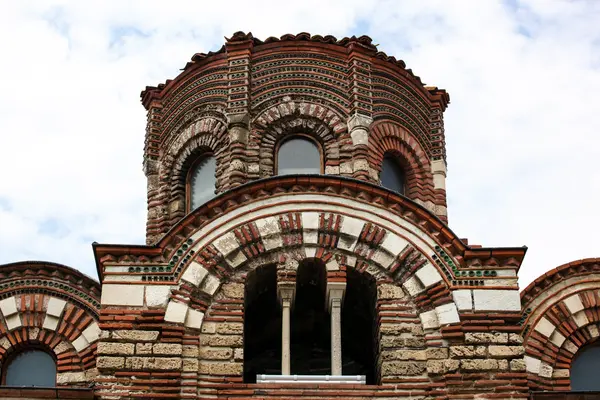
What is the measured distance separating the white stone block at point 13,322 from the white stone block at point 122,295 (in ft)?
10.6

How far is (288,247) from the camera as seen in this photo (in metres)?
17.8

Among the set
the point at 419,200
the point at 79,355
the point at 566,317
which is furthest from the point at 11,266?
the point at 566,317

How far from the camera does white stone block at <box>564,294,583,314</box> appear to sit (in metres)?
19.2

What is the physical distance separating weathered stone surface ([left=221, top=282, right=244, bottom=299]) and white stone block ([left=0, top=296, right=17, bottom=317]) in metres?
4.41

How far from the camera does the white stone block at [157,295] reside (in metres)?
17.1

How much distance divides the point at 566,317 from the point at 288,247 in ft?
16.0

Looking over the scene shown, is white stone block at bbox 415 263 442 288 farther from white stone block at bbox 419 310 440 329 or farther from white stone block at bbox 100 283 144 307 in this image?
white stone block at bbox 100 283 144 307

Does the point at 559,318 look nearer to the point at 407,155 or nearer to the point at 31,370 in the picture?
the point at 407,155

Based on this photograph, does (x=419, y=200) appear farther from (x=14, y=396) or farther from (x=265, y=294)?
(x=14, y=396)

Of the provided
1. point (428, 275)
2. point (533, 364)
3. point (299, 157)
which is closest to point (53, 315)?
point (299, 157)

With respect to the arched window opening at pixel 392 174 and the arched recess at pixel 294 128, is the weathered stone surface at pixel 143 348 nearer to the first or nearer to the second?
the arched recess at pixel 294 128

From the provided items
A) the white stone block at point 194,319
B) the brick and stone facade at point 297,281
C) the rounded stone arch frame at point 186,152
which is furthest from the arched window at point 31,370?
the white stone block at point 194,319

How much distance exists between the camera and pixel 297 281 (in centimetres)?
1819

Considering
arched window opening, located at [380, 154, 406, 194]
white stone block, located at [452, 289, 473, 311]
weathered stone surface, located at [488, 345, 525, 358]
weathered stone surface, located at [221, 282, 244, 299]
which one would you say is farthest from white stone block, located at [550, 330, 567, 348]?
weathered stone surface, located at [221, 282, 244, 299]
